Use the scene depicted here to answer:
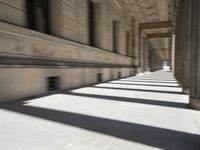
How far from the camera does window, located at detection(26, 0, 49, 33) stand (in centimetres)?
783

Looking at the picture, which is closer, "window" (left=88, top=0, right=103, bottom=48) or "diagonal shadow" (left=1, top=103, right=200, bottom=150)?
"diagonal shadow" (left=1, top=103, right=200, bottom=150)

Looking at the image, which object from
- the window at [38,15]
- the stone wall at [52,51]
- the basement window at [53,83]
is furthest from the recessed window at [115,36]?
the basement window at [53,83]

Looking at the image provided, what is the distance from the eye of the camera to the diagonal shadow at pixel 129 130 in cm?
305

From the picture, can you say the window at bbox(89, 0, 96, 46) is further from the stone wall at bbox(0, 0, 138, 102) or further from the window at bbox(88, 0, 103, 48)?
the stone wall at bbox(0, 0, 138, 102)

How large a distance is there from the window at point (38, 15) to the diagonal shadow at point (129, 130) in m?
4.08

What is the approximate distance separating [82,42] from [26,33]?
4.94 meters

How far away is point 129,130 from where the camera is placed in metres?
3.63

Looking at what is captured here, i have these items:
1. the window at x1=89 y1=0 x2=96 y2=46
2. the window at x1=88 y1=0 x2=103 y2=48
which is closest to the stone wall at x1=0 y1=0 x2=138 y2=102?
the window at x1=88 y1=0 x2=103 y2=48

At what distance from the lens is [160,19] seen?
24.6m

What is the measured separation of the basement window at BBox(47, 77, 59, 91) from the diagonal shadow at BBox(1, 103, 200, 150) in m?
3.58

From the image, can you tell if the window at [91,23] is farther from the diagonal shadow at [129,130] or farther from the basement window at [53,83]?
the diagonal shadow at [129,130]

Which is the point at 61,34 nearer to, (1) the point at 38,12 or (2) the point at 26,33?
(1) the point at 38,12

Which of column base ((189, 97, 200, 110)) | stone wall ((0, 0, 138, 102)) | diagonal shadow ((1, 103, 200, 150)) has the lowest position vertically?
diagonal shadow ((1, 103, 200, 150))

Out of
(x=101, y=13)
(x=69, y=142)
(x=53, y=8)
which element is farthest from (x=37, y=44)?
(x=101, y=13)
